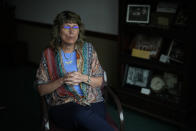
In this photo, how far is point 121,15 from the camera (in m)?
2.59

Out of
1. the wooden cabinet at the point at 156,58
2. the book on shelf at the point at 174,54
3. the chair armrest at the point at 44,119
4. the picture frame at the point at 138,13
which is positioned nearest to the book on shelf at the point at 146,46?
the wooden cabinet at the point at 156,58

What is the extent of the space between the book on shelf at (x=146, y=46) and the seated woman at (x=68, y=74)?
87cm

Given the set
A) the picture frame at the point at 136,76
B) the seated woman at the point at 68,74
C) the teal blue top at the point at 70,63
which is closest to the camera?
the seated woman at the point at 68,74

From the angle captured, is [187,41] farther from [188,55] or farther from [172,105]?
[172,105]

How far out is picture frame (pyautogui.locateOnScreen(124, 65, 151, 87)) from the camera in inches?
107

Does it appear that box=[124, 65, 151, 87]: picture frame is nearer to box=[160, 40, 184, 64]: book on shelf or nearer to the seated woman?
box=[160, 40, 184, 64]: book on shelf

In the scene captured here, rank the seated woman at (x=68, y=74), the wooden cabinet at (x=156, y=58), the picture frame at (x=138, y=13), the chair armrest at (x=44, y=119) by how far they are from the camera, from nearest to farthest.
→ the chair armrest at (x=44, y=119) → the seated woman at (x=68, y=74) → the wooden cabinet at (x=156, y=58) → the picture frame at (x=138, y=13)

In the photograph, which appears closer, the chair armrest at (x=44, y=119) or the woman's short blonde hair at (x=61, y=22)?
the chair armrest at (x=44, y=119)

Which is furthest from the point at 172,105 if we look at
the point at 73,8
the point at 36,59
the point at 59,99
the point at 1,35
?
the point at 1,35

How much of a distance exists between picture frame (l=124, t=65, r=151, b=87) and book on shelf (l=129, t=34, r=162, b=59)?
20 cm

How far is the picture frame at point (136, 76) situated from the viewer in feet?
8.88

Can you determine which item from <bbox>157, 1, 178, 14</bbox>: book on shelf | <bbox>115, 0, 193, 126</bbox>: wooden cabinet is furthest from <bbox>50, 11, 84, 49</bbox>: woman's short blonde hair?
<bbox>157, 1, 178, 14</bbox>: book on shelf

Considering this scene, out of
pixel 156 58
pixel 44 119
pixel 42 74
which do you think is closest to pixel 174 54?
pixel 156 58

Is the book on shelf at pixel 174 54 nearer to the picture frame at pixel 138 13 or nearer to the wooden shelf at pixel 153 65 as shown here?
the wooden shelf at pixel 153 65
